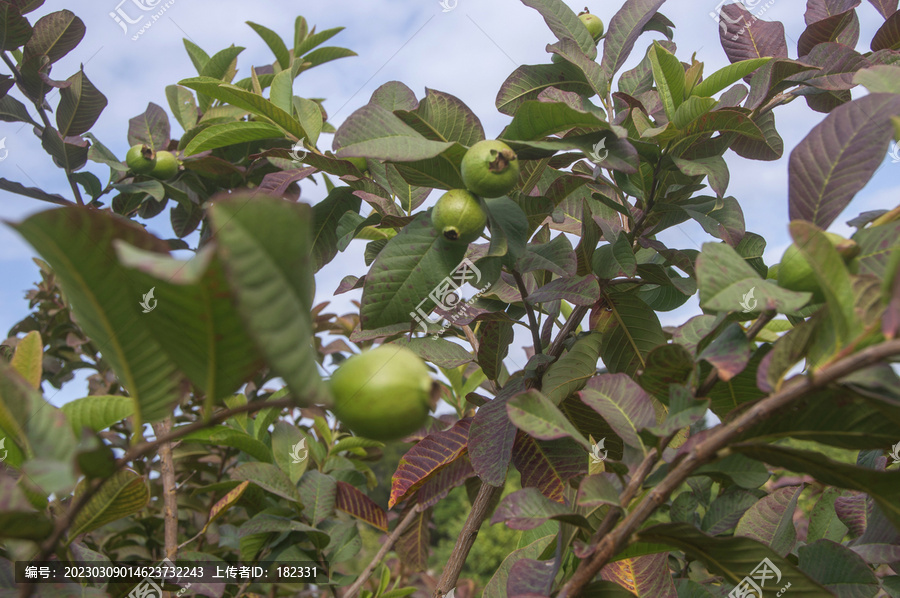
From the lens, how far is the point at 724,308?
0.57 m

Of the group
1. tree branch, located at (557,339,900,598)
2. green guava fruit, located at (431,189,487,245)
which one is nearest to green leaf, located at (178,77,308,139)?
green guava fruit, located at (431,189,487,245)

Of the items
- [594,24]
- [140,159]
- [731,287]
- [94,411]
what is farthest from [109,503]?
[594,24]

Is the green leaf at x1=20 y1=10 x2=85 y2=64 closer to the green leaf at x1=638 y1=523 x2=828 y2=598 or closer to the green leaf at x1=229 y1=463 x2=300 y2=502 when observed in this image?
the green leaf at x1=229 y1=463 x2=300 y2=502

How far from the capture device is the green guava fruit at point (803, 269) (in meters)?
0.61

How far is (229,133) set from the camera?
112 centimetres

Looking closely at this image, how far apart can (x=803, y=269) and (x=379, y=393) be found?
1.52 feet

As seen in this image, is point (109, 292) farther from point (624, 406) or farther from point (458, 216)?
point (624, 406)

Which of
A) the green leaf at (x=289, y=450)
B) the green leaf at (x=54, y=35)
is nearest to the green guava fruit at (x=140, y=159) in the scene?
the green leaf at (x=54, y=35)

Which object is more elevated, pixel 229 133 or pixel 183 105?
pixel 183 105

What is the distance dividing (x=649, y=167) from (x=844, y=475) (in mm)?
622

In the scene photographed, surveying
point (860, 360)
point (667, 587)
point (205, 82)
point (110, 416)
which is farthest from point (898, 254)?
point (205, 82)

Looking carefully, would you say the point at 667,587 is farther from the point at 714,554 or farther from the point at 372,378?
the point at 372,378

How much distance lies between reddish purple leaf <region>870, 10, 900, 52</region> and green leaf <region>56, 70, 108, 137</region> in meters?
1.94

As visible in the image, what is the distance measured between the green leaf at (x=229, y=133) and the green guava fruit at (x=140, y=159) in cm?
56
